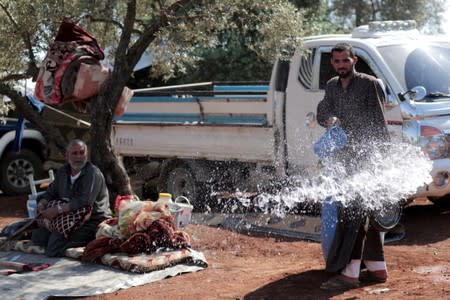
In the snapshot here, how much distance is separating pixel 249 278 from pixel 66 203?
1996mm

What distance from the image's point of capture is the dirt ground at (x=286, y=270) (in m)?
6.05

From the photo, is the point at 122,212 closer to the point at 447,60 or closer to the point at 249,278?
the point at 249,278

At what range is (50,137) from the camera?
9195mm

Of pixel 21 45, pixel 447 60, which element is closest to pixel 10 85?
pixel 21 45

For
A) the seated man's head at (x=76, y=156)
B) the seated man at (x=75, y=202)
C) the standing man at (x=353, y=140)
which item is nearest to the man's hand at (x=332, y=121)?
the standing man at (x=353, y=140)

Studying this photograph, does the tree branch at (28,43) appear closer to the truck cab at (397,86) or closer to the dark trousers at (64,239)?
the dark trousers at (64,239)

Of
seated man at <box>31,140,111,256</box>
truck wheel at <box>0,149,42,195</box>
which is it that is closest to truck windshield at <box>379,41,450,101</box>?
seated man at <box>31,140,111,256</box>

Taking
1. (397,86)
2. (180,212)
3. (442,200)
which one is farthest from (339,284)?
(442,200)

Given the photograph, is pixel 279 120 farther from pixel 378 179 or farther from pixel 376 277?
pixel 376 277

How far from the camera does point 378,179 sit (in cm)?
673

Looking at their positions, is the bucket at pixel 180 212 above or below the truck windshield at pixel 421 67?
below

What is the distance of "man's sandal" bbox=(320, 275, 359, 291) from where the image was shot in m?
6.01

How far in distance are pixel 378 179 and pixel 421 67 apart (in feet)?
8.54

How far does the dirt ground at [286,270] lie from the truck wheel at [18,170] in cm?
546
